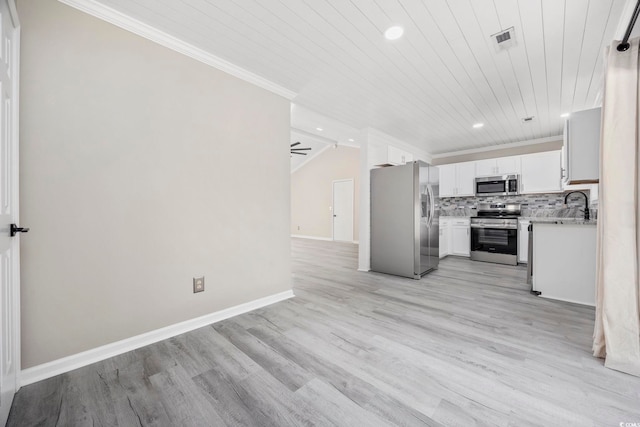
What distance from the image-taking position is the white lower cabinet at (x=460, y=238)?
18.2ft

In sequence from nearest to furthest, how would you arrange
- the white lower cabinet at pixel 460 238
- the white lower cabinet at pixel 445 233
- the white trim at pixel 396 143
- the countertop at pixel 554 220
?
the countertop at pixel 554 220
the white trim at pixel 396 143
the white lower cabinet at pixel 460 238
the white lower cabinet at pixel 445 233

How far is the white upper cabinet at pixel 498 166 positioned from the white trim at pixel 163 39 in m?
4.77

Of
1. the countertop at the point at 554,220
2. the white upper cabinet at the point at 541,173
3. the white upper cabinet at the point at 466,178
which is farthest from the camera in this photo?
the white upper cabinet at the point at 466,178

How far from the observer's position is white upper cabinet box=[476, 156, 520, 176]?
204 inches

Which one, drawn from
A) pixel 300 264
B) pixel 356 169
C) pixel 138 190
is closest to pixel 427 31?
pixel 138 190

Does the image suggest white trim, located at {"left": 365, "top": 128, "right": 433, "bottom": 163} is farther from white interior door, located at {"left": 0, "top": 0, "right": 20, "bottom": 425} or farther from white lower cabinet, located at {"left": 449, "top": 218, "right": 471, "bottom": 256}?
white interior door, located at {"left": 0, "top": 0, "right": 20, "bottom": 425}

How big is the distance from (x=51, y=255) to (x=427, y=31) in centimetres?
311

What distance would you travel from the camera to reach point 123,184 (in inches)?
75.3

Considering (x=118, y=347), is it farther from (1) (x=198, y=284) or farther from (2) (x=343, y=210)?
(2) (x=343, y=210)

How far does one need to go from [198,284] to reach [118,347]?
0.67 meters

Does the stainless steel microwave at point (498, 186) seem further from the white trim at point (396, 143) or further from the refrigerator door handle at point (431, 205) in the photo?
the refrigerator door handle at point (431, 205)

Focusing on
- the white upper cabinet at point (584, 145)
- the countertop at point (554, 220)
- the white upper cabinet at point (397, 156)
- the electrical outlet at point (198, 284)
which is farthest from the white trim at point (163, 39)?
the countertop at point (554, 220)

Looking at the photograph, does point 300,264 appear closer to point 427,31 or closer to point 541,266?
point 541,266

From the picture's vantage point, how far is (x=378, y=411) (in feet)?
4.36
